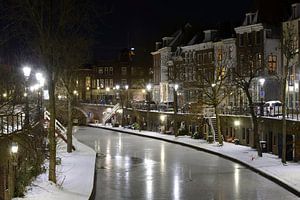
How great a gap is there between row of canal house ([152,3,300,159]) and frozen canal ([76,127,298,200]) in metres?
5.00

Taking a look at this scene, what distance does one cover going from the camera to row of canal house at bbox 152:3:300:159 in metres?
52.4

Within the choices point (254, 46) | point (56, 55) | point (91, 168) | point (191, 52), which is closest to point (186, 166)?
point (91, 168)

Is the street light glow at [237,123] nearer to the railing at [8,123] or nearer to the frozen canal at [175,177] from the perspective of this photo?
the frozen canal at [175,177]

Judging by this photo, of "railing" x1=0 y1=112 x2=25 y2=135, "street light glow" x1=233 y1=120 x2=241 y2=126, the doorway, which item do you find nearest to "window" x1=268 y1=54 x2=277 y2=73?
"street light glow" x1=233 y1=120 x2=241 y2=126

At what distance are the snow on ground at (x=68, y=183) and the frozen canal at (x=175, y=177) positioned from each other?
90 centimetres

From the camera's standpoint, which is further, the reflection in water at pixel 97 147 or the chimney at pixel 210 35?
the chimney at pixel 210 35

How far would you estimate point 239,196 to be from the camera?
2792 centimetres

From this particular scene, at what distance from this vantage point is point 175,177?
35344mm

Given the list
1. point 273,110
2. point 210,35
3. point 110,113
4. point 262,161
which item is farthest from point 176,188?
point 110,113

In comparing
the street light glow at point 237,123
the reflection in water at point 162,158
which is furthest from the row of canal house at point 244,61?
the reflection in water at point 162,158

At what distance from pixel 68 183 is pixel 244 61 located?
38241mm

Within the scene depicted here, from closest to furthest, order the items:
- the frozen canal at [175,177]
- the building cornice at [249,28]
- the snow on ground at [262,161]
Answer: the frozen canal at [175,177] < the snow on ground at [262,161] < the building cornice at [249,28]

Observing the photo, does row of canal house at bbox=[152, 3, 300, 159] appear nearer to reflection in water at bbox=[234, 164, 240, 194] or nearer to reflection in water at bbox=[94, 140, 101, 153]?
reflection in water at bbox=[234, 164, 240, 194]

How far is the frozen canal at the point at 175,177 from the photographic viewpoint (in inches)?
1123
